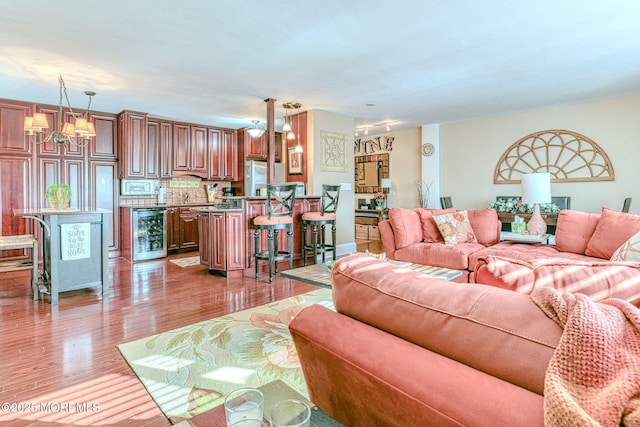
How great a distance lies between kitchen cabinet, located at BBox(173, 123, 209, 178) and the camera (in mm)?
6480

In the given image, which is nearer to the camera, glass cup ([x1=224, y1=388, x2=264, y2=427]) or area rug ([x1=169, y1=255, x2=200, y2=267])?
glass cup ([x1=224, y1=388, x2=264, y2=427])

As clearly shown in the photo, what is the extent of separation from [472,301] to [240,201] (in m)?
4.02

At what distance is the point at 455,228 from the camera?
3.99 m

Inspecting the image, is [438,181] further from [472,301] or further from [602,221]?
[472,301]

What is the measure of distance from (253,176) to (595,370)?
22.7ft

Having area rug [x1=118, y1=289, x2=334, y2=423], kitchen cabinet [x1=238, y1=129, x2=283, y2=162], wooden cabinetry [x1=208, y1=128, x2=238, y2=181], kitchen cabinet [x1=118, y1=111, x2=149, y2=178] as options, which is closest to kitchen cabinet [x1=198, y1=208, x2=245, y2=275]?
area rug [x1=118, y1=289, x2=334, y2=423]

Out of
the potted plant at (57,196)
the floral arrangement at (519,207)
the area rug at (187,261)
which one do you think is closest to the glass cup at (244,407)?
the potted plant at (57,196)

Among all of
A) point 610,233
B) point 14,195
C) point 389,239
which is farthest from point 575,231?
point 14,195

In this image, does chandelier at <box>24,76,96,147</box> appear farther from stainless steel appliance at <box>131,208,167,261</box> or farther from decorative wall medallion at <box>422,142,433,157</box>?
decorative wall medallion at <box>422,142,433,157</box>

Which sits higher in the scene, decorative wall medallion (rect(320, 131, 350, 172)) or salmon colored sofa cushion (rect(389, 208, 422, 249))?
decorative wall medallion (rect(320, 131, 350, 172))

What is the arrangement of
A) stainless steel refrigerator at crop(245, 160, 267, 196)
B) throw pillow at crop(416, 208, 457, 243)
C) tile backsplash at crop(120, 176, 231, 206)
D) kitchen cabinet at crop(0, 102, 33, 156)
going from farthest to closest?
stainless steel refrigerator at crop(245, 160, 267, 196) < tile backsplash at crop(120, 176, 231, 206) < kitchen cabinet at crop(0, 102, 33, 156) < throw pillow at crop(416, 208, 457, 243)

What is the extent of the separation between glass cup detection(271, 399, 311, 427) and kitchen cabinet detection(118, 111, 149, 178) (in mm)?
5970

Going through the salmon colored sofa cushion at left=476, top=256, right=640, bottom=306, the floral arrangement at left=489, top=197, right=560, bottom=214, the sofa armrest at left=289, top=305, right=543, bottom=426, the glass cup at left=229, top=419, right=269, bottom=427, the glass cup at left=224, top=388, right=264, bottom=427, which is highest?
the floral arrangement at left=489, top=197, right=560, bottom=214

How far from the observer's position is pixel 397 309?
92 centimetres
